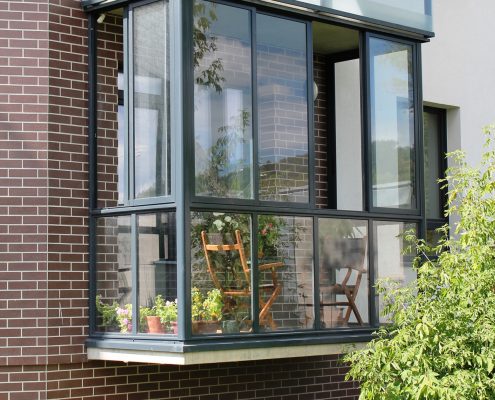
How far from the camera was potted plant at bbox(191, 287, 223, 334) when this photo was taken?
8.36 m

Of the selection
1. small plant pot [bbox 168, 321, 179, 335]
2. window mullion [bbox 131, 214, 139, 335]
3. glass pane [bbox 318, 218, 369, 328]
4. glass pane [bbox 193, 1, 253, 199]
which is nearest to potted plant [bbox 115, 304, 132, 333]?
window mullion [bbox 131, 214, 139, 335]

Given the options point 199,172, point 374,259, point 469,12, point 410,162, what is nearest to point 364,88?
point 410,162

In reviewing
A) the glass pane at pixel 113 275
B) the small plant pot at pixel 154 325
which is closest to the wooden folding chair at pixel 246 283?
the small plant pot at pixel 154 325

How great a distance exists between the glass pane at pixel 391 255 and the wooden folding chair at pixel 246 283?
4.49 feet

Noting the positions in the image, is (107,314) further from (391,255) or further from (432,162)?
(432,162)

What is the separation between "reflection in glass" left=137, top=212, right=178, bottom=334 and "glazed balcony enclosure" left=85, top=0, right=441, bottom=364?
2cm

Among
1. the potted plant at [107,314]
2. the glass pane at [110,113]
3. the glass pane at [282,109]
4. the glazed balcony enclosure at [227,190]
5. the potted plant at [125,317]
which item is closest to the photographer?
the glazed balcony enclosure at [227,190]

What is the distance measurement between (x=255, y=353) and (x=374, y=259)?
5.99 ft

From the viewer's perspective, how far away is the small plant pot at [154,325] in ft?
28.0

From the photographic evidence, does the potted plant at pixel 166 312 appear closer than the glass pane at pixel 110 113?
Yes

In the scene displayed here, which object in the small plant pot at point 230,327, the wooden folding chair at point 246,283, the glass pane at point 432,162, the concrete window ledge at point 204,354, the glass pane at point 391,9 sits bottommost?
the concrete window ledge at point 204,354

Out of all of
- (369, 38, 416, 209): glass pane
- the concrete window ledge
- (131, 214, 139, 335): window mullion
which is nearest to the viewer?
the concrete window ledge

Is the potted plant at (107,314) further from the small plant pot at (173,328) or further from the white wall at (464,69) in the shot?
the white wall at (464,69)

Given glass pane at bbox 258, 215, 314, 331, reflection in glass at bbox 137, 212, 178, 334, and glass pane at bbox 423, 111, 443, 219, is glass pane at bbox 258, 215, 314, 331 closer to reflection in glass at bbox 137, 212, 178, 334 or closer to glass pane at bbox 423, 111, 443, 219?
reflection in glass at bbox 137, 212, 178, 334
